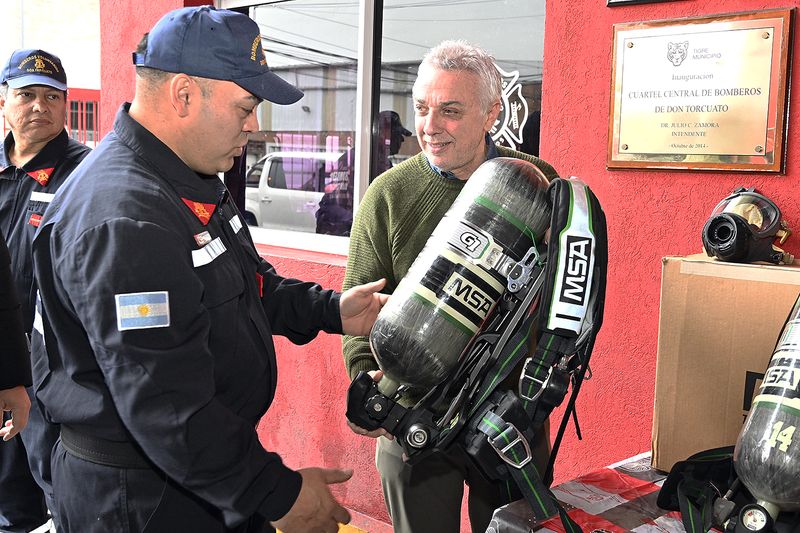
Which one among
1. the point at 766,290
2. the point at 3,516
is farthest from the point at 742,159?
the point at 3,516

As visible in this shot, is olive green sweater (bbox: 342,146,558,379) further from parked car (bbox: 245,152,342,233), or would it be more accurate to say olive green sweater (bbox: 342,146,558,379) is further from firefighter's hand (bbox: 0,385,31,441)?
parked car (bbox: 245,152,342,233)

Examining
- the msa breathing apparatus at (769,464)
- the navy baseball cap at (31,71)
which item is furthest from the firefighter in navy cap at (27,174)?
the msa breathing apparatus at (769,464)

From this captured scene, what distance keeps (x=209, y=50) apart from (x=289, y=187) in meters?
2.50

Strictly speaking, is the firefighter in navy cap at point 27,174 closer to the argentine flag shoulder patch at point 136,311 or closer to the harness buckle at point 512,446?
the argentine flag shoulder patch at point 136,311

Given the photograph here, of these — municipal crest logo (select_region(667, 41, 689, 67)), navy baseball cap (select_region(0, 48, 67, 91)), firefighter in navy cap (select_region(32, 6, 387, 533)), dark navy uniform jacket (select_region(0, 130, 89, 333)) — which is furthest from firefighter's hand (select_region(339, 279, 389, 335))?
navy baseball cap (select_region(0, 48, 67, 91))

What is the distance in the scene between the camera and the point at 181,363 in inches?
49.1

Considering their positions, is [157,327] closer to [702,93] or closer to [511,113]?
[702,93]

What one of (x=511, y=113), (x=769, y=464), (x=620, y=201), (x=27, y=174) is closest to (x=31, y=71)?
(x=27, y=174)

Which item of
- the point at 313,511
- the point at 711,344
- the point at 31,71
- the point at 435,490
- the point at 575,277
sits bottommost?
the point at 435,490

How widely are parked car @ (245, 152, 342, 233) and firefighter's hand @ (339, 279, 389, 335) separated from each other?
1.89 meters

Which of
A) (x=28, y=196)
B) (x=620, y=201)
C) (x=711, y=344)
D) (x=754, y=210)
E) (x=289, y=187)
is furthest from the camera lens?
(x=289, y=187)

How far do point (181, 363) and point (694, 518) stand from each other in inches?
32.3

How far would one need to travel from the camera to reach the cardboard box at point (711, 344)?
141 centimetres

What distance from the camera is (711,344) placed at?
148cm
